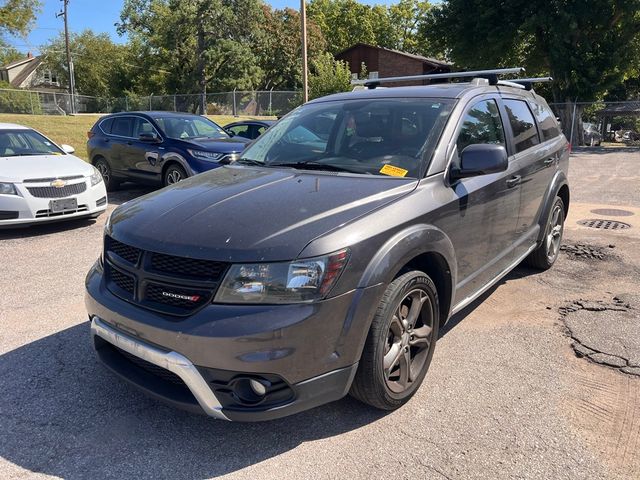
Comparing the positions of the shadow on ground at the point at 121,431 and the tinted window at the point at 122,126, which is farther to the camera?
the tinted window at the point at 122,126

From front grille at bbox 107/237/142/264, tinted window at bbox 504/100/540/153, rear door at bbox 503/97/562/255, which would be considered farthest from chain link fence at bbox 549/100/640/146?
front grille at bbox 107/237/142/264

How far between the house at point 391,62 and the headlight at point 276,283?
139ft

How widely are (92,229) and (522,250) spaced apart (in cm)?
602

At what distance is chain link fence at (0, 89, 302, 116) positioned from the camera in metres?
35.0

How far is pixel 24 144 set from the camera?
8.16 metres

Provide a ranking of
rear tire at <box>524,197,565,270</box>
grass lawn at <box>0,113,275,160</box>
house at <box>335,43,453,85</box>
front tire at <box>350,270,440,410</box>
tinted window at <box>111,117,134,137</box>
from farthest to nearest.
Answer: house at <box>335,43,453,85</box> < grass lawn at <box>0,113,275,160</box> < tinted window at <box>111,117,134,137</box> < rear tire at <box>524,197,565,270</box> < front tire at <box>350,270,440,410</box>

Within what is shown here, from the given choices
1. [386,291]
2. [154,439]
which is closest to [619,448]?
[386,291]

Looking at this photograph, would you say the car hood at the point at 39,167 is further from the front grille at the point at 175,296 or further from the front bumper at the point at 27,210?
the front grille at the point at 175,296

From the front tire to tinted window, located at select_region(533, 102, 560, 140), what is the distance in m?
2.81

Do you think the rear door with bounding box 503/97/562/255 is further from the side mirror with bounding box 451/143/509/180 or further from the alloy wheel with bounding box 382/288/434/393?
the alloy wheel with bounding box 382/288/434/393

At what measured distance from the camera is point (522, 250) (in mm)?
4613

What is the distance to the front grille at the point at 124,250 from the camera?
9.16 feet

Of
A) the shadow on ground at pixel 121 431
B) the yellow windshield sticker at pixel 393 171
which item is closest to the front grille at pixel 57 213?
the shadow on ground at pixel 121 431

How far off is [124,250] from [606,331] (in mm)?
3617
